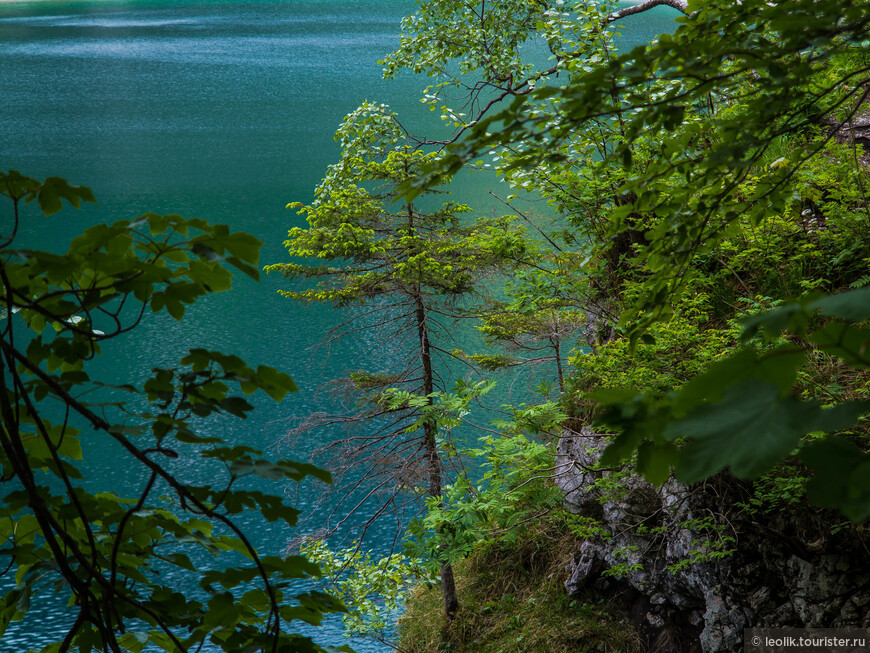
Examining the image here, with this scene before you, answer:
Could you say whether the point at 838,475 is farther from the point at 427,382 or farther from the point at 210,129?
the point at 210,129

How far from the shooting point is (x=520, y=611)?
5.66 m

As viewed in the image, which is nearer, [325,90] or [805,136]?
[805,136]

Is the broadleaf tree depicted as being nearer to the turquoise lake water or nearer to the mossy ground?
the mossy ground

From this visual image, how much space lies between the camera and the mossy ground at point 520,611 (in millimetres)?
4871

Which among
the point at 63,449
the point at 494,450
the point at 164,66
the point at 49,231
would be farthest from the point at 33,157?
the point at 63,449

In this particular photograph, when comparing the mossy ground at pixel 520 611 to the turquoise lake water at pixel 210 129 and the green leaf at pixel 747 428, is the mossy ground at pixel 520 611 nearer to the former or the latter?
the turquoise lake water at pixel 210 129

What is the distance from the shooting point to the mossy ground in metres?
4.87

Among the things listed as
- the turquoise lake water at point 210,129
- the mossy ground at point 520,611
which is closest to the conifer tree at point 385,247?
the mossy ground at point 520,611

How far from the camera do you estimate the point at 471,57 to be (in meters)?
5.76

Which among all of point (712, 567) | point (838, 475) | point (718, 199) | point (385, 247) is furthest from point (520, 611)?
point (838, 475)

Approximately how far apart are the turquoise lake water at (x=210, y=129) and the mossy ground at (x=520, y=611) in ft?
4.44

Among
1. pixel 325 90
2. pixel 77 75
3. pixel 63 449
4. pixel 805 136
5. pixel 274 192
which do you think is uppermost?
pixel 77 75

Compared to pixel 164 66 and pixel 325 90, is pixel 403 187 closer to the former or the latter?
pixel 325 90

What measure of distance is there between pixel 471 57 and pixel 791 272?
3.64 meters
